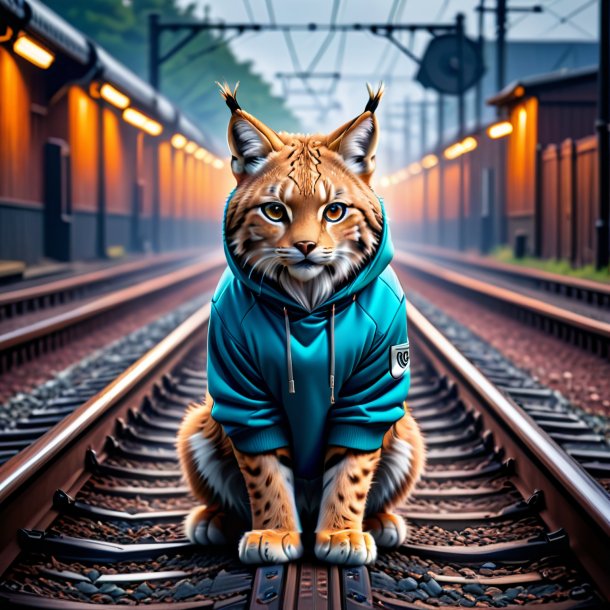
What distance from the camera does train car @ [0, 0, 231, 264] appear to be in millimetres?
14349

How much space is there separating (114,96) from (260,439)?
601 inches

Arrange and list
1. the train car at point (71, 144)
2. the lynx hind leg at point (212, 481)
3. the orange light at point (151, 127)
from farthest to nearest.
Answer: the orange light at point (151, 127) → the train car at point (71, 144) → the lynx hind leg at point (212, 481)

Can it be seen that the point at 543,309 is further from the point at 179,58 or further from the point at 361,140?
the point at 179,58

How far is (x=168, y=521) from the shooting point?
11.5ft

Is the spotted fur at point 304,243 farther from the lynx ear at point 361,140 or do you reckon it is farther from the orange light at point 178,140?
the orange light at point 178,140

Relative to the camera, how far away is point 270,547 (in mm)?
2641

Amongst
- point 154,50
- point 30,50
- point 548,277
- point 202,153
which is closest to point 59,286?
point 30,50

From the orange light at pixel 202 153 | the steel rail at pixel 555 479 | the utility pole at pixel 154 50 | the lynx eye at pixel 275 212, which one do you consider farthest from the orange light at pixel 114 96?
the lynx eye at pixel 275 212

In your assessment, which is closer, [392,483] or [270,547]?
[270,547]

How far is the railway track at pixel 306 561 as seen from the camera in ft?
8.52

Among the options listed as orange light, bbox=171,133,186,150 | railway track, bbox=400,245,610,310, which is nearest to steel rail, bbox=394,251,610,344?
railway track, bbox=400,245,610,310

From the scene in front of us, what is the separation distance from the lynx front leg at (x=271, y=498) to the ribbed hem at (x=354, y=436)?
0.17 m

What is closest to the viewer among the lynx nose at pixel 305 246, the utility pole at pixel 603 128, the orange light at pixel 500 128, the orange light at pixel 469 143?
the lynx nose at pixel 305 246

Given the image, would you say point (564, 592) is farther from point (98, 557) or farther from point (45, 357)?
point (45, 357)
